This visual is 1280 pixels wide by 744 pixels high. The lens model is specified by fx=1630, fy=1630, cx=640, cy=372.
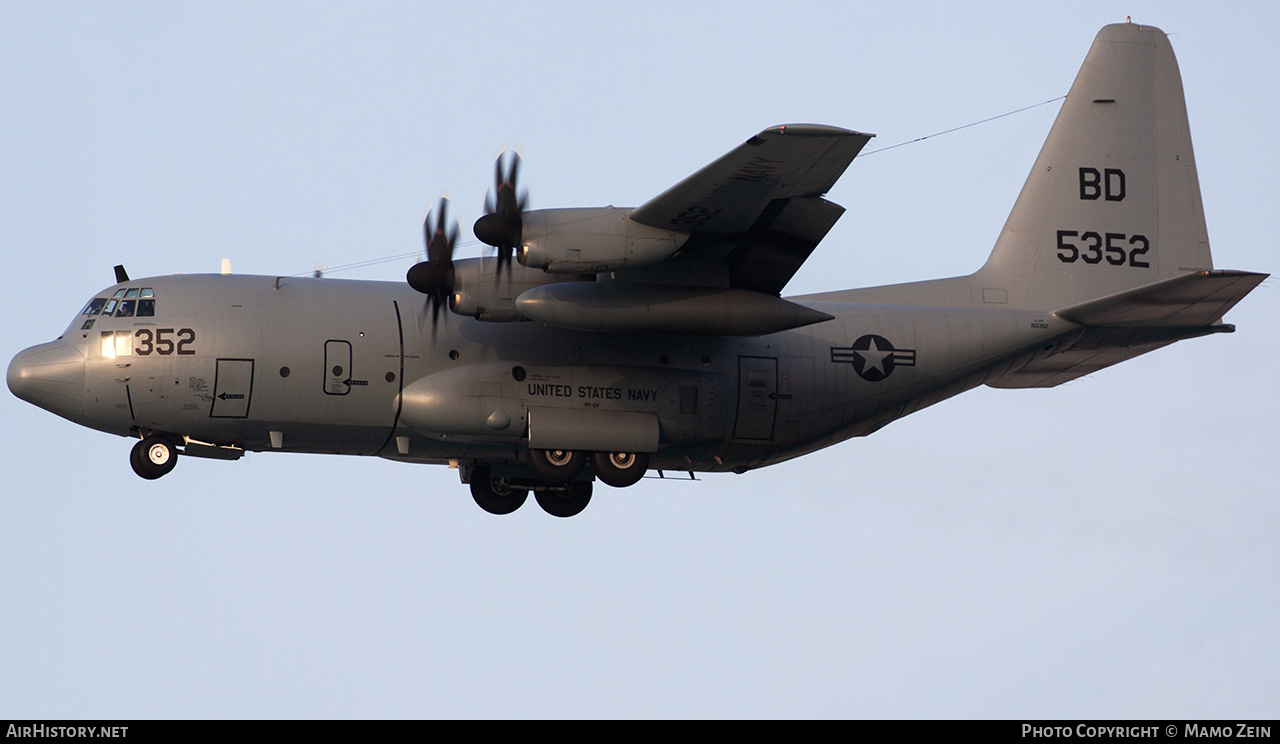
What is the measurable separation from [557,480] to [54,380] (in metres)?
6.91

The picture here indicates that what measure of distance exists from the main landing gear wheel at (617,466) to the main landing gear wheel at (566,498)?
231cm

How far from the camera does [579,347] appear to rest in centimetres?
2298

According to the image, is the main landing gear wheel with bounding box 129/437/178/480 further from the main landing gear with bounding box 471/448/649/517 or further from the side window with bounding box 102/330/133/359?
the main landing gear with bounding box 471/448/649/517

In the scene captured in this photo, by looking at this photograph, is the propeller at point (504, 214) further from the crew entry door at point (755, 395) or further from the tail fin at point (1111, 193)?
the tail fin at point (1111, 193)

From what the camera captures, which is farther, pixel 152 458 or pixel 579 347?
pixel 579 347

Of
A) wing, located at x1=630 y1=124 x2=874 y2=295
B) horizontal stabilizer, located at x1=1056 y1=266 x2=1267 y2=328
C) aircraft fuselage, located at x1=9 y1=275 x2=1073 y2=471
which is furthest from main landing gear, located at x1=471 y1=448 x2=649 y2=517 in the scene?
horizontal stabilizer, located at x1=1056 y1=266 x2=1267 y2=328

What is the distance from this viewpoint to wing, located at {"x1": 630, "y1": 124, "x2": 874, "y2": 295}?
19.3 meters

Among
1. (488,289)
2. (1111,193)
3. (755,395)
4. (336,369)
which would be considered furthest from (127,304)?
(1111,193)

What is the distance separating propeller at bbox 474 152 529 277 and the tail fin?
8393 millimetres

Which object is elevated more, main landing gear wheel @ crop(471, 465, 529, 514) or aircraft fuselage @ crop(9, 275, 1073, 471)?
aircraft fuselage @ crop(9, 275, 1073, 471)

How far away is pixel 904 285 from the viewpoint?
82.8 ft

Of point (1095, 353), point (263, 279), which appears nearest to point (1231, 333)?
point (1095, 353)

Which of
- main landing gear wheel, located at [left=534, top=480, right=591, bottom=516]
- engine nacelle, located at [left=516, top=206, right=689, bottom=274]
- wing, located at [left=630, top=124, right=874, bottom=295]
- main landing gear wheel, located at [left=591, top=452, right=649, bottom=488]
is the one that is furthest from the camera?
main landing gear wheel, located at [left=534, top=480, right=591, bottom=516]

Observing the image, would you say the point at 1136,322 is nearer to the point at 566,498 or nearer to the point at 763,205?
the point at 763,205
